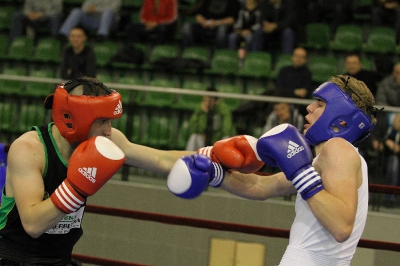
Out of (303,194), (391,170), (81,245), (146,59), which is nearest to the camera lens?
(303,194)

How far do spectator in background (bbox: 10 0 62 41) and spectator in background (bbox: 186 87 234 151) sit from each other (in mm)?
3908

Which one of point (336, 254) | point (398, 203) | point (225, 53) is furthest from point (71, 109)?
point (225, 53)

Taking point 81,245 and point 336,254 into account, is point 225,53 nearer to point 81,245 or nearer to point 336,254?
point 81,245

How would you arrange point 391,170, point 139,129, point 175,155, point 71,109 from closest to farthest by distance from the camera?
point 71,109 → point 175,155 → point 391,170 → point 139,129

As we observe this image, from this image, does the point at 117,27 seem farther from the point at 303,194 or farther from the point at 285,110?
the point at 303,194

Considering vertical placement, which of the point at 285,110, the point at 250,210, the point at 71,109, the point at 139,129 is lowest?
the point at 250,210

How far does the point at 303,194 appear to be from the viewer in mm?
2477

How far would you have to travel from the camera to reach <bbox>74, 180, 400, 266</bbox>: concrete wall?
5.47m

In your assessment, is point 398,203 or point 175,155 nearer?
point 175,155

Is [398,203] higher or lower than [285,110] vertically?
lower

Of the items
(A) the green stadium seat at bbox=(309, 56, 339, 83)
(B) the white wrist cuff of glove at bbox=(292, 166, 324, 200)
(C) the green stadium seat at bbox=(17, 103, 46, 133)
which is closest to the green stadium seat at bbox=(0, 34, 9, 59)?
(C) the green stadium seat at bbox=(17, 103, 46, 133)

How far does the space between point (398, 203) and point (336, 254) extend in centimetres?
325

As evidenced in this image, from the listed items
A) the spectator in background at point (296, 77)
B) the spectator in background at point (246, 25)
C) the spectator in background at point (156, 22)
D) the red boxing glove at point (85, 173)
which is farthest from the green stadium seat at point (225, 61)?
the red boxing glove at point (85, 173)

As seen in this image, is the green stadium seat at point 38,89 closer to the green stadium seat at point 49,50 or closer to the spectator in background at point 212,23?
the green stadium seat at point 49,50
